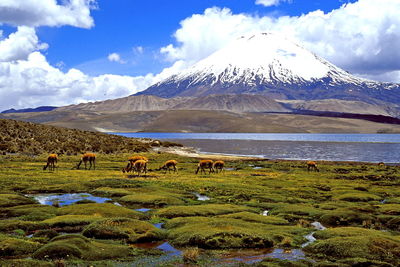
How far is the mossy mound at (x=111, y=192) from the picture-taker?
104 feet

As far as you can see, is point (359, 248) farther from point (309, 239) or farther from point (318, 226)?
point (318, 226)

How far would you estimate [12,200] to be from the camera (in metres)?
26.4

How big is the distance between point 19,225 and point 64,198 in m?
9.80

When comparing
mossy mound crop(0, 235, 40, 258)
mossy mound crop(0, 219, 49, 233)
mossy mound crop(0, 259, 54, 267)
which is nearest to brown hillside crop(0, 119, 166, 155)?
mossy mound crop(0, 219, 49, 233)

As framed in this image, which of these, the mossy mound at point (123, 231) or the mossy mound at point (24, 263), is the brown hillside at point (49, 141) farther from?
the mossy mound at point (24, 263)

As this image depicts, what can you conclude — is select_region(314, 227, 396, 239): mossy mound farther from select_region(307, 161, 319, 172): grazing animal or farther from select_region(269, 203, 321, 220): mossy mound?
select_region(307, 161, 319, 172): grazing animal

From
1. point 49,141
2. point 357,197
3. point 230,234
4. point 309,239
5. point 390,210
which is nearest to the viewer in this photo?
point 230,234

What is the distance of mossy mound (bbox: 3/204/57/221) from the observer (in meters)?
21.8

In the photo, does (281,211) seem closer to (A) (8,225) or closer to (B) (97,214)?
(B) (97,214)

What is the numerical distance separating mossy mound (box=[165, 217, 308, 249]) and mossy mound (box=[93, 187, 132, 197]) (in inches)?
445

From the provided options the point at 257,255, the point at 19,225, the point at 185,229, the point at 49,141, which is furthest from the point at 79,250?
the point at 49,141

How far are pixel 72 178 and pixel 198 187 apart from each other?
13.5 m

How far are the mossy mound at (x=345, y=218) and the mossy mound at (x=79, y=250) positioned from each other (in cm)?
1298

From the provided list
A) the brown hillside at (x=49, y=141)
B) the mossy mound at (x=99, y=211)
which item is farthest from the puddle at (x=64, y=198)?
the brown hillside at (x=49, y=141)
